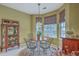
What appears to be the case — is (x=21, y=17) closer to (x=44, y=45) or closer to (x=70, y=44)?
(x=44, y=45)

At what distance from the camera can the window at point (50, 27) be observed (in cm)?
243

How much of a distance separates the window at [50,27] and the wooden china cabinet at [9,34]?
1.58ft

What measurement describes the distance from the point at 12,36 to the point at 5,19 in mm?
311

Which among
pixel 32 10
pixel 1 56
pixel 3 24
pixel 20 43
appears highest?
pixel 32 10

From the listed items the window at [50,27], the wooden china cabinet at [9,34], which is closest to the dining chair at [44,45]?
the window at [50,27]

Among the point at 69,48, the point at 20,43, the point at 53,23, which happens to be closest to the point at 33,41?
the point at 20,43

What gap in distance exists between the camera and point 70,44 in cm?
239

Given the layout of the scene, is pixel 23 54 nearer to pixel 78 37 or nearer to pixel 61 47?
pixel 61 47

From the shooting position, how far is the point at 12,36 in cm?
246

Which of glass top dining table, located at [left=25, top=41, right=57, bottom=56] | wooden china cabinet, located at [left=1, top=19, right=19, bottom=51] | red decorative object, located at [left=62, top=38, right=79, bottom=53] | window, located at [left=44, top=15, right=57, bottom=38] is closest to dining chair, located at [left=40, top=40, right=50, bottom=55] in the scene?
glass top dining table, located at [left=25, top=41, right=57, bottom=56]

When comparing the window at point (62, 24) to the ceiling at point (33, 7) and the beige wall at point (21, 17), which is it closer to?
the ceiling at point (33, 7)

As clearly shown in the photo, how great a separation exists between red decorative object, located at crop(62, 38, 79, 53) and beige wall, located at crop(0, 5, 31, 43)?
24.4 inches

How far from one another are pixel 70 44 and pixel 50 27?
426mm

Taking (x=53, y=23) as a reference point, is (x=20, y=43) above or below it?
below
